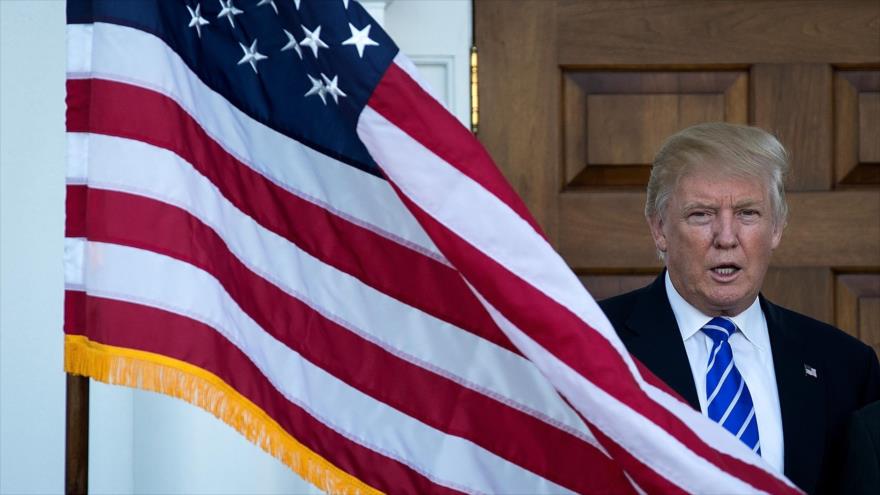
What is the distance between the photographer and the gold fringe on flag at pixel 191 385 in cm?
180

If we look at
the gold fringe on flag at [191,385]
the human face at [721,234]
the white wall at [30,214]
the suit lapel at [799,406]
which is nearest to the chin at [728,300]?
Answer: the human face at [721,234]

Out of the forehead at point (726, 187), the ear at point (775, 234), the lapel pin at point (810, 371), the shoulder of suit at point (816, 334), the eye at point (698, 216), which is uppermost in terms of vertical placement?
the forehead at point (726, 187)

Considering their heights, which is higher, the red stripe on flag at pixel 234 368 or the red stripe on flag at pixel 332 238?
the red stripe on flag at pixel 332 238

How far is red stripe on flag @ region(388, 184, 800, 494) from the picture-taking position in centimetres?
180

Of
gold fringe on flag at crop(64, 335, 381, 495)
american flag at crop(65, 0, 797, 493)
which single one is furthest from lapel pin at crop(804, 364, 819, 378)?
gold fringe on flag at crop(64, 335, 381, 495)

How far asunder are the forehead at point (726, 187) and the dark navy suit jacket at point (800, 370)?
0.22 metres

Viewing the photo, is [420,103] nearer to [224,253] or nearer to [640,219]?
[224,253]

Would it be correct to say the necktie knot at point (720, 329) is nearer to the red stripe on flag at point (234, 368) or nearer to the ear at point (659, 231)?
the ear at point (659, 231)

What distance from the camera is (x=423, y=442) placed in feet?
6.68

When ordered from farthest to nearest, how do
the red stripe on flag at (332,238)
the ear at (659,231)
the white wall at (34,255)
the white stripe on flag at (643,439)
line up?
the white wall at (34,255) → the ear at (659,231) → the red stripe on flag at (332,238) → the white stripe on flag at (643,439)

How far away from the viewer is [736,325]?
212cm

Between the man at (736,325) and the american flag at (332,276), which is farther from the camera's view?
the man at (736,325)

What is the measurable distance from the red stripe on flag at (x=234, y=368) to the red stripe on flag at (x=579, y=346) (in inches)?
14.0

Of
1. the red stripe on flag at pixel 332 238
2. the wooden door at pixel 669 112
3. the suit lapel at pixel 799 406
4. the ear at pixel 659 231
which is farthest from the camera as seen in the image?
the wooden door at pixel 669 112
